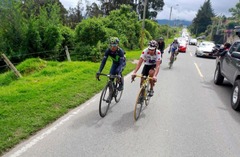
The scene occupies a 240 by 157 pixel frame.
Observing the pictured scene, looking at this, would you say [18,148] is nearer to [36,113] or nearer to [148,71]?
[36,113]

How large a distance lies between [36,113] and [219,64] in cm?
795

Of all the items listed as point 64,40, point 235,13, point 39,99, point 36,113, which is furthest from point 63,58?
point 235,13

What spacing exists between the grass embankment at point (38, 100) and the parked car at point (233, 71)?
171 inches

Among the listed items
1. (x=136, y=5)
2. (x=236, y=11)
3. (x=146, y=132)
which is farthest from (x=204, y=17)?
(x=146, y=132)

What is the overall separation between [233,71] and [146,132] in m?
4.46

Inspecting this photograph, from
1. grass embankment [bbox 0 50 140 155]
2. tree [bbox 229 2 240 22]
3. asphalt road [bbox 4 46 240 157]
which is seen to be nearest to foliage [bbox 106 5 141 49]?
grass embankment [bbox 0 50 140 155]

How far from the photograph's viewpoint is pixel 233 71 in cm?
759

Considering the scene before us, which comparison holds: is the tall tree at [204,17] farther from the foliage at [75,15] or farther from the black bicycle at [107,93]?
the black bicycle at [107,93]

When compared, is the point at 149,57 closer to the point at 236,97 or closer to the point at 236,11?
the point at 236,97

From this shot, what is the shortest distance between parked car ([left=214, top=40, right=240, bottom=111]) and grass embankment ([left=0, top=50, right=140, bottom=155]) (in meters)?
4.33

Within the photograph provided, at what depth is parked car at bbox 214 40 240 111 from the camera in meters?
6.69

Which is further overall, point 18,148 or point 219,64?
point 219,64

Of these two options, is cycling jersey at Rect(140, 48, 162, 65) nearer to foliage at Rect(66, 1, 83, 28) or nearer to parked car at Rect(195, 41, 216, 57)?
parked car at Rect(195, 41, 216, 57)

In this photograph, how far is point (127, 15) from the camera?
24844 mm
